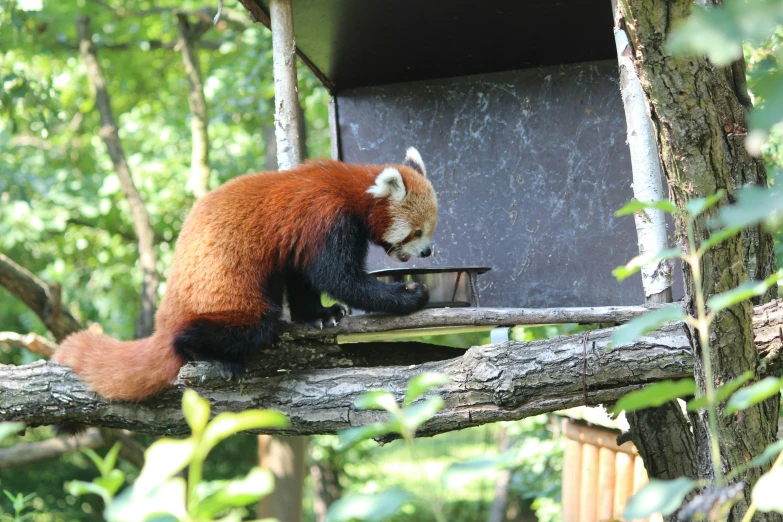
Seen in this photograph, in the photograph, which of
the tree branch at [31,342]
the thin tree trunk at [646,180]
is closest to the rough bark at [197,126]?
the tree branch at [31,342]

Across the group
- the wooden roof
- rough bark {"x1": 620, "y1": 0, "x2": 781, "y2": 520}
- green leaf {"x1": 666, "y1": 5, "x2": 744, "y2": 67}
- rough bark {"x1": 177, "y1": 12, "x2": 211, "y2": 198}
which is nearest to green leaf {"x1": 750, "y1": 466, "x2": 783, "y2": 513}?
green leaf {"x1": 666, "y1": 5, "x2": 744, "y2": 67}

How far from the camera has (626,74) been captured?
3.31 meters

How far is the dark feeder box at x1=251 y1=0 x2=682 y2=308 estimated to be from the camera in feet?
14.2

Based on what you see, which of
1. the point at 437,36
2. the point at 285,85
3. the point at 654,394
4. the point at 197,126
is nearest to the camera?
the point at 654,394

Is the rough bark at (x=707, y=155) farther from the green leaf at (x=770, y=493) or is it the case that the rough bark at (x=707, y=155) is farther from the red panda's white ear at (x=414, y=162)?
the red panda's white ear at (x=414, y=162)

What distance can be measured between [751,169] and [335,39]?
2649 mm

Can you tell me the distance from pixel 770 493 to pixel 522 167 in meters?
3.89

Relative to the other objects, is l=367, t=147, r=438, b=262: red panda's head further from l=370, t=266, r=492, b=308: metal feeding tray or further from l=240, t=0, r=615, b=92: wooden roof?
l=240, t=0, r=615, b=92: wooden roof

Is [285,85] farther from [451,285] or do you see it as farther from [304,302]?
[451,285]

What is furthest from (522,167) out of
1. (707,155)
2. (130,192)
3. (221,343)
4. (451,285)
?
(130,192)

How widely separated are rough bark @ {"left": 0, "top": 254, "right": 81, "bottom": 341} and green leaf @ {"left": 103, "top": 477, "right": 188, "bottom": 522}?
508 cm

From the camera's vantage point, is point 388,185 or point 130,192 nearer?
point 388,185

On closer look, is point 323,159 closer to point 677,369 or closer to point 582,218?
point 582,218

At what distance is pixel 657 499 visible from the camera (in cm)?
92
